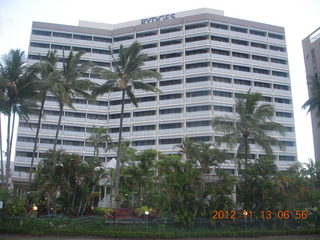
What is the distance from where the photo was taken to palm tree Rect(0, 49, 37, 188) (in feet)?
94.4

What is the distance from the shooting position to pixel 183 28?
60.0m

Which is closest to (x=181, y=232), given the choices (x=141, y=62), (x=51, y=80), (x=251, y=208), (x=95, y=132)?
(x=251, y=208)

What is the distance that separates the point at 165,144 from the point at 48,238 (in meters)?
35.4

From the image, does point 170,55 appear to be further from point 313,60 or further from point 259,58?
point 313,60

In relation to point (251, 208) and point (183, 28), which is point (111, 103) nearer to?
point (183, 28)

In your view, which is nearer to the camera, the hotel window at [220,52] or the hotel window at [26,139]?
the hotel window at [26,139]

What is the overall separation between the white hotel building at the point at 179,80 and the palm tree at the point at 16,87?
23.0 metres

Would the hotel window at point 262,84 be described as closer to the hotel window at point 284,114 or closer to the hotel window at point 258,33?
the hotel window at point 284,114

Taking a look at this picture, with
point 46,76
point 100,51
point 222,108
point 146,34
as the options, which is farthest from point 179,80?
point 46,76

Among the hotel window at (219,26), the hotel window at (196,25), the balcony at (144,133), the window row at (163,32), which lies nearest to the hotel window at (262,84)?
the window row at (163,32)

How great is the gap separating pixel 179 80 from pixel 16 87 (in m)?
33.0

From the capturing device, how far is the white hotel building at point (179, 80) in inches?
2116

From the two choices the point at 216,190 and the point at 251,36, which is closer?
the point at 216,190

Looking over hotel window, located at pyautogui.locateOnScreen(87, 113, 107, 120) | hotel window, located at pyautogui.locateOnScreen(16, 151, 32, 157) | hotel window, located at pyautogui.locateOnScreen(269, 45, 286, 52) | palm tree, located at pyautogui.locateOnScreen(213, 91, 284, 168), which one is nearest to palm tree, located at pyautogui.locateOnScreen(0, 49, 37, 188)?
palm tree, located at pyautogui.locateOnScreen(213, 91, 284, 168)
